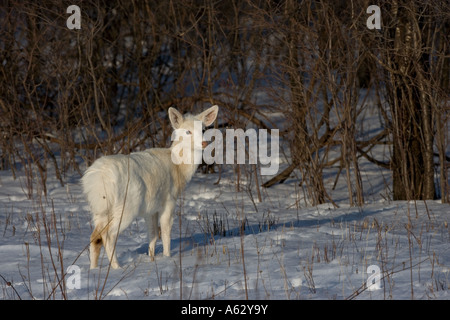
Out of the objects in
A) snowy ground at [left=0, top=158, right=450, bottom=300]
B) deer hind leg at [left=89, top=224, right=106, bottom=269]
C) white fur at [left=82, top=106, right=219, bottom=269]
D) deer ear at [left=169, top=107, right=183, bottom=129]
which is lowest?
snowy ground at [left=0, top=158, right=450, bottom=300]

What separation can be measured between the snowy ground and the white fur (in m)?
0.35

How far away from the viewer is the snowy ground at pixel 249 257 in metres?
5.20

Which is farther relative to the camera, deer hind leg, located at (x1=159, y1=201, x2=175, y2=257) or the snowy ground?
deer hind leg, located at (x1=159, y1=201, x2=175, y2=257)

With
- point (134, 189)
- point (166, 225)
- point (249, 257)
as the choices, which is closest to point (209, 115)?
point (166, 225)

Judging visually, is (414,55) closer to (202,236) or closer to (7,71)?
(202,236)

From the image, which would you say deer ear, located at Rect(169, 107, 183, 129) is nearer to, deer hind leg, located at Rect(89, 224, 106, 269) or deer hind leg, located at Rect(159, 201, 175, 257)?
deer hind leg, located at Rect(159, 201, 175, 257)

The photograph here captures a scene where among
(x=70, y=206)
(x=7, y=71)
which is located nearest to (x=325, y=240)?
(x=70, y=206)

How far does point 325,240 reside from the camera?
7410 millimetres

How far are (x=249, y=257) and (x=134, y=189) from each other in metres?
1.41

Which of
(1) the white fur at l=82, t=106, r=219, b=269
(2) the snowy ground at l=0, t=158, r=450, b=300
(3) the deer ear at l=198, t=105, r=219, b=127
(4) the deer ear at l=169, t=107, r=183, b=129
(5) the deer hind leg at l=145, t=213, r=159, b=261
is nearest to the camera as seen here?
(2) the snowy ground at l=0, t=158, r=450, b=300

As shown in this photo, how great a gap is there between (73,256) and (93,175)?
4.03 ft

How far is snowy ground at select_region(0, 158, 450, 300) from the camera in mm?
5203

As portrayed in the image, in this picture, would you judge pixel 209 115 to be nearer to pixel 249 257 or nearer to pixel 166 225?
pixel 166 225

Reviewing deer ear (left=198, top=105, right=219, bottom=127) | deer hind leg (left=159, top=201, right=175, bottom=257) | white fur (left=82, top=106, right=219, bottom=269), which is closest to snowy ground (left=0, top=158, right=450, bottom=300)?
deer hind leg (left=159, top=201, right=175, bottom=257)
